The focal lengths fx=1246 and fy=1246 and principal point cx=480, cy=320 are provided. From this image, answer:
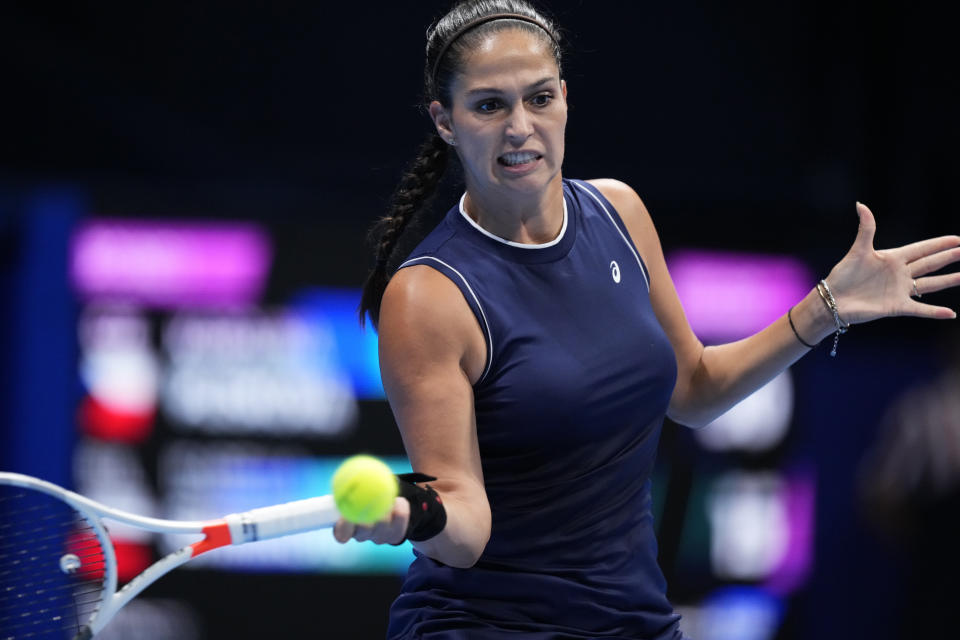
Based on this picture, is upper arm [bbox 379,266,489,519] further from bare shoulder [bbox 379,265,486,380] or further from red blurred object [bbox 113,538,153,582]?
red blurred object [bbox 113,538,153,582]

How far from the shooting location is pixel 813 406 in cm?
A: 473

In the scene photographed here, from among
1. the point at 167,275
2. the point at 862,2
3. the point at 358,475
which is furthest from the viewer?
the point at 862,2

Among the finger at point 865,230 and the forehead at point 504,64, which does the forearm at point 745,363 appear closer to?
the finger at point 865,230

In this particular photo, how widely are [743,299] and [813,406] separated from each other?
0.52m

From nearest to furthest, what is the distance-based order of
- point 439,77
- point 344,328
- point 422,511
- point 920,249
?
point 422,511
point 439,77
point 920,249
point 344,328

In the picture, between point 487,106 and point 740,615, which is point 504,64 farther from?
point 740,615

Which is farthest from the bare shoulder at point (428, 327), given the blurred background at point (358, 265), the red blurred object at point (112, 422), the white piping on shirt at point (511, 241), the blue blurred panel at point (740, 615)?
the blue blurred panel at point (740, 615)

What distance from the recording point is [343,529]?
1814mm

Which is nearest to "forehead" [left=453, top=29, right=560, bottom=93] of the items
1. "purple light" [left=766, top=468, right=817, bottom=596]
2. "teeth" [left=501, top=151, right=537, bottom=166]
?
"teeth" [left=501, top=151, right=537, bottom=166]

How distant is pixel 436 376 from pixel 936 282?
983 millimetres

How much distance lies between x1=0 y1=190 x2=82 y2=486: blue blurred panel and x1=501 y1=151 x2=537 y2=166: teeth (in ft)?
8.37

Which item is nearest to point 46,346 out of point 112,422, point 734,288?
point 112,422

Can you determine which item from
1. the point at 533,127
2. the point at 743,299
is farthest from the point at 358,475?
the point at 743,299

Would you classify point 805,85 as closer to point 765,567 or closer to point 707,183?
point 707,183
